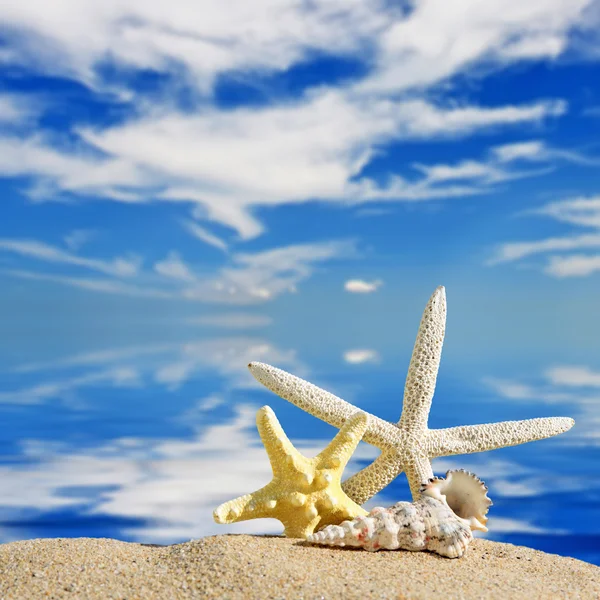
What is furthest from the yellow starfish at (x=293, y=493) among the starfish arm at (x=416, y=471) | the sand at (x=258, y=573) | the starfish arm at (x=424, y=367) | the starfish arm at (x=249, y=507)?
the starfish arm at (x=424, y=367)

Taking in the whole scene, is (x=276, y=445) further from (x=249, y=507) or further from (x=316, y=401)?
(x=316, y=401)

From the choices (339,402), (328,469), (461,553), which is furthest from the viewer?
(339,402)

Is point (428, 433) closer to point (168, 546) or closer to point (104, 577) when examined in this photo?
point (168, 546)

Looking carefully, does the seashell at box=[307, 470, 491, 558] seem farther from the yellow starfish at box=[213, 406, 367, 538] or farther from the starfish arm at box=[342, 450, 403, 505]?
the starfish arm at box=[342, 450, 403, 505]

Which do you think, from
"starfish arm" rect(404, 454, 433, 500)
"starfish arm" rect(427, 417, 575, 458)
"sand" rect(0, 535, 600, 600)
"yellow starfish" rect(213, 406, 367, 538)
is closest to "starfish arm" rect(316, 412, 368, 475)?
"yellow starfish" rect(213, 406, 367, 538)

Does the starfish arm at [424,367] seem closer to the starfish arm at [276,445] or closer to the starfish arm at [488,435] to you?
the starfish arm at [488,435]

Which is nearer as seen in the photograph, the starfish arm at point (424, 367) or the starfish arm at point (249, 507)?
the starfish arm at point (249, 507)

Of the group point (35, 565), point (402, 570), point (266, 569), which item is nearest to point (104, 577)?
point (35, 565)
